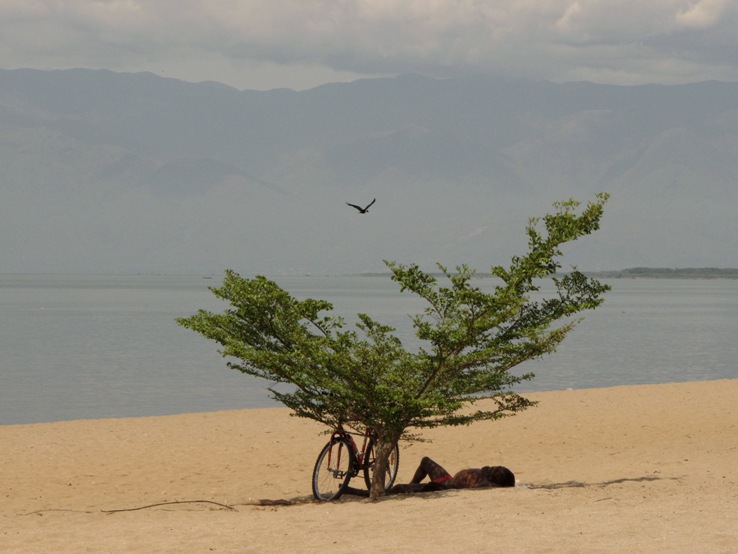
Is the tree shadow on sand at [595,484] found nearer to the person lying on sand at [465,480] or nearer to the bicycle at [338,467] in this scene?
the person lying on sand at [465,480]

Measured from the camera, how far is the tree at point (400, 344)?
15484mm

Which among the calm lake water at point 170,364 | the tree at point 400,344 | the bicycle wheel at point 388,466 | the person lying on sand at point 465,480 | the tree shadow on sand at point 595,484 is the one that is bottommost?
the tree shadow on sand at point 595,484

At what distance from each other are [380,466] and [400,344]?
5.94 feet

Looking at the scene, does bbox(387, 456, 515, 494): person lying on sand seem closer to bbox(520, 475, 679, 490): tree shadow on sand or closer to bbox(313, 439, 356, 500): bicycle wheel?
bbox(520, 475, 679, 490): tree shadow on sand

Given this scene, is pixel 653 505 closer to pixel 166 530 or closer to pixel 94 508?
pixel 166 530

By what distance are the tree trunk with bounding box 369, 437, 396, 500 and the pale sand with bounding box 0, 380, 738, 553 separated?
334 mm

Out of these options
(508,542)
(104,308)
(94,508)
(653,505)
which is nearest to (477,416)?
(653,505)

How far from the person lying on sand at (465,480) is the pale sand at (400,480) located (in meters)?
0.46

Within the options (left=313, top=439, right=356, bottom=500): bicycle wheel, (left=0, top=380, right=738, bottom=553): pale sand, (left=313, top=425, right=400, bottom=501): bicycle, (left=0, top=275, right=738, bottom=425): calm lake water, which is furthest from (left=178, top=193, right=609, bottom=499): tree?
(left=0, top=275, right=738, bottom=425): calm lake water

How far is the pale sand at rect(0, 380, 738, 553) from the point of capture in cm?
1264

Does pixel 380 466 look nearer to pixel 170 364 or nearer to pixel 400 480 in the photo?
pixel 400 480

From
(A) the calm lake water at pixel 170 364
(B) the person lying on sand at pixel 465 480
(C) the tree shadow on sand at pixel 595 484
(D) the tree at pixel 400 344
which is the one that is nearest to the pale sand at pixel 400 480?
(C) the tree shadow on sand at pixel 595 484

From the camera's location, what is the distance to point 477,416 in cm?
1603

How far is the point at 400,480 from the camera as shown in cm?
1950
